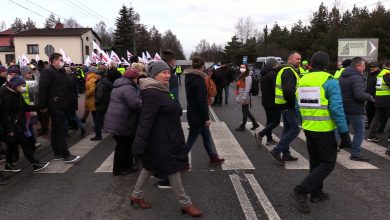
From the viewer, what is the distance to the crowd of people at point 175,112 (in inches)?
176

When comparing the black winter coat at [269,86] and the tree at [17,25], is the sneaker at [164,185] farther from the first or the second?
the tree at [17,25]

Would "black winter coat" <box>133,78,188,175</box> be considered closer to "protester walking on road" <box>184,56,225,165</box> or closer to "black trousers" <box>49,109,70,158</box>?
"protester walking on road" <box>184,56,225,165</box>

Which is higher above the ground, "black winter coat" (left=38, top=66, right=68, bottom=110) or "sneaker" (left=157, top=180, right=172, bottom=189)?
"black winter coat" (left=38, top=66, right=68, bottom=110)

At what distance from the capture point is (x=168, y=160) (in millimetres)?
4426

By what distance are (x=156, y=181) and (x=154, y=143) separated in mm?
1673

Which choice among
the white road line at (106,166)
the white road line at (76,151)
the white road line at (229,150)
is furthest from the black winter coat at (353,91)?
the white road line at (76,151)

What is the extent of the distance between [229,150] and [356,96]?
8.75 ft

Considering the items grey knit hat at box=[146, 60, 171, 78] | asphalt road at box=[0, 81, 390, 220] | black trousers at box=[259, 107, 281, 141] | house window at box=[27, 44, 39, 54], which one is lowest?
asphalt road at box=[0, 81, 390, 220]

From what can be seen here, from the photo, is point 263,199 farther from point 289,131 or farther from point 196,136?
point 289,131

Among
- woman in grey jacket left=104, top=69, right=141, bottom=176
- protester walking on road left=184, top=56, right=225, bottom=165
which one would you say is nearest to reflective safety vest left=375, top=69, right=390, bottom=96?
protester walking on road left=184, top=56, right=225, bottom=165

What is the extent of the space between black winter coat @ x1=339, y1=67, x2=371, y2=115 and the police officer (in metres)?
2.28

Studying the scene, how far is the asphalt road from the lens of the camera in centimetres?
472

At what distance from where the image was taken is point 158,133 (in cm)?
442

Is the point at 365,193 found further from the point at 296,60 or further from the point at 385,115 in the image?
the point at 385,115
